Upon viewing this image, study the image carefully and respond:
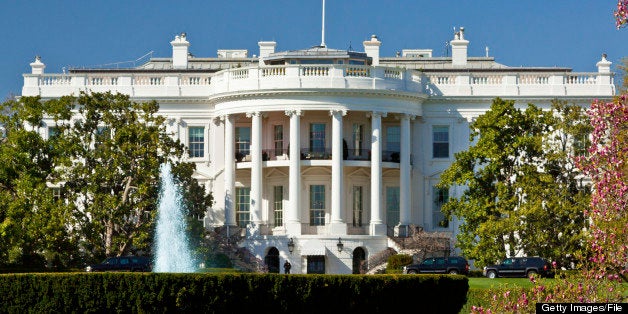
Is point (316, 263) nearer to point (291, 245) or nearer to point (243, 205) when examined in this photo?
point (291, 245)

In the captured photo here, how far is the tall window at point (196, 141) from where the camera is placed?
244 feet

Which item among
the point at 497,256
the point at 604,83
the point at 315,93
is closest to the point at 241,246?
the point at 315,93

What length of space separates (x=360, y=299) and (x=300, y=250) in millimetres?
26173

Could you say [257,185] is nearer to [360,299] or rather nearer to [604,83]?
[604,83]

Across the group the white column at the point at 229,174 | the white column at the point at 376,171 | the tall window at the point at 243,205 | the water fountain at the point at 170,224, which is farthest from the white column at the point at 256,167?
the white column at the point at 376,171

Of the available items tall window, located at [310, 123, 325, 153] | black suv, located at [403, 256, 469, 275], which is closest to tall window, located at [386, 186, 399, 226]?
tall window, located at [310, 123, 325, 153]

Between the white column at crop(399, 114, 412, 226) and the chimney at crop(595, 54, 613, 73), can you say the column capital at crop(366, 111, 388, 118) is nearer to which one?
the white column at crop(399, 114, 412, 226)

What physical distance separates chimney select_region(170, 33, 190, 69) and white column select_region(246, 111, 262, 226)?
30.5 feet

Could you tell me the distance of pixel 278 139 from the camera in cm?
7350

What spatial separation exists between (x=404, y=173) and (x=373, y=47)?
25.4ft

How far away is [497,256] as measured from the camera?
63.6 m

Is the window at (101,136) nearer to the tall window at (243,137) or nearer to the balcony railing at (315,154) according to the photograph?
the tall window at (243,137)

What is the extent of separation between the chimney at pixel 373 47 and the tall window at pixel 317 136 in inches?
218

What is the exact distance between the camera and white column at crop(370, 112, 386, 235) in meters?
70.9
